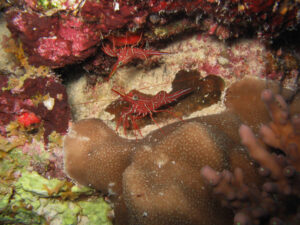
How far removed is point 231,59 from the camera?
4098 millimetres

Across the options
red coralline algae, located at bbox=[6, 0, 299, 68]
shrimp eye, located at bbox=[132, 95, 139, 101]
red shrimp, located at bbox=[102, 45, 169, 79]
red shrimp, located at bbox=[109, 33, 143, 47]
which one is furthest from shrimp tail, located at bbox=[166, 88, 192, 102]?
red coralline algae, located at bbox=[6, 0, 299, 68]

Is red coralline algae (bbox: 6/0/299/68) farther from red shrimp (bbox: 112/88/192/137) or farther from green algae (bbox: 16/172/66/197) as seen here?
green algae (bbox: 16/172/66/197)

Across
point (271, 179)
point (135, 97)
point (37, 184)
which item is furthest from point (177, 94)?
point (37, 184)

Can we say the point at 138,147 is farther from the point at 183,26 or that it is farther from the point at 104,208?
the point at 183,26

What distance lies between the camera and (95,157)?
3.56m

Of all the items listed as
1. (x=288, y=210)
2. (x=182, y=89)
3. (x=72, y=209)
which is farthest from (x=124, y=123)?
(x=288, y=210)

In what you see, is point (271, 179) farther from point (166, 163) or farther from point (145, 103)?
point (145, 103)

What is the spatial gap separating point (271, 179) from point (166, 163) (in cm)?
140

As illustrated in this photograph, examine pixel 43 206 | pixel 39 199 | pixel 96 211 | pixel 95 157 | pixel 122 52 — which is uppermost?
pixel 122 52

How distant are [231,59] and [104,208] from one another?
3.98 metres

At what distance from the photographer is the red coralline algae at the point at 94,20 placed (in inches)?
107

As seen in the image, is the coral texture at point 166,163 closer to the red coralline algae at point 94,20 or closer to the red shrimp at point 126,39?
the red coralline algae at point 94,20

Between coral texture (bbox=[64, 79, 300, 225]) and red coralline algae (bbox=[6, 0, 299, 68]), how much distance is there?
1.24 meters

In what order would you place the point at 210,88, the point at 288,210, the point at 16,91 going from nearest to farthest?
the point at 288,210, the point at 16,91, the point at 210,88
